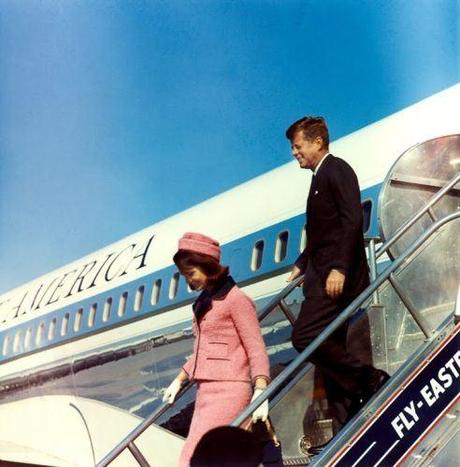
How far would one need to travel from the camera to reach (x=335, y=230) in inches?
168

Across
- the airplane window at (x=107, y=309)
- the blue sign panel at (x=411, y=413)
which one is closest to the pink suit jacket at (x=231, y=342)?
the blue sign panel at (x=411, y=413)

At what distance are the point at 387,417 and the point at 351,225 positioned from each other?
1.14m

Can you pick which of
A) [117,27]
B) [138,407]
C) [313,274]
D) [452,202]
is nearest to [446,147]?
[452,202]

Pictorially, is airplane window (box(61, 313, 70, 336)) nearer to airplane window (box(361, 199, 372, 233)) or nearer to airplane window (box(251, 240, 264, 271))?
airplane window (box(251, 240, 264, 271))

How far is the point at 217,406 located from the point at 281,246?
3675 mm

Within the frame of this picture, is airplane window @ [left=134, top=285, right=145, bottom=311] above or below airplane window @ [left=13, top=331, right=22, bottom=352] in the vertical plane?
below

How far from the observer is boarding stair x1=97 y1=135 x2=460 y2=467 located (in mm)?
3236

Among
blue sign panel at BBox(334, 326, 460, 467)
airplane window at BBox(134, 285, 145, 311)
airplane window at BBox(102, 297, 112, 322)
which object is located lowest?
blue sign panel at BBox(334, 326, 460, 467)

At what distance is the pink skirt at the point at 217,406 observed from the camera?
3.73 metres

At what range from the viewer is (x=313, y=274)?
4246 mm

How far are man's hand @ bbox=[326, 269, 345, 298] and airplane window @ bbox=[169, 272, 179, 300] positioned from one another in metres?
4.69

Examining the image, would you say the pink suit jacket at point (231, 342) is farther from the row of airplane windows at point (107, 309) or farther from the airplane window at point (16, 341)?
the airplane window at point (16, 341)

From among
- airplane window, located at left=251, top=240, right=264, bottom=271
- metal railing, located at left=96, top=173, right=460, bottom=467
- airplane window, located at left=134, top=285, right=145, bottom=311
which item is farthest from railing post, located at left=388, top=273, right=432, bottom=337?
airplane window, located at left=134, top=285, right=145, bottom=311

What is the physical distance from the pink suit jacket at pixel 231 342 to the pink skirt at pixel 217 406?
35mm
